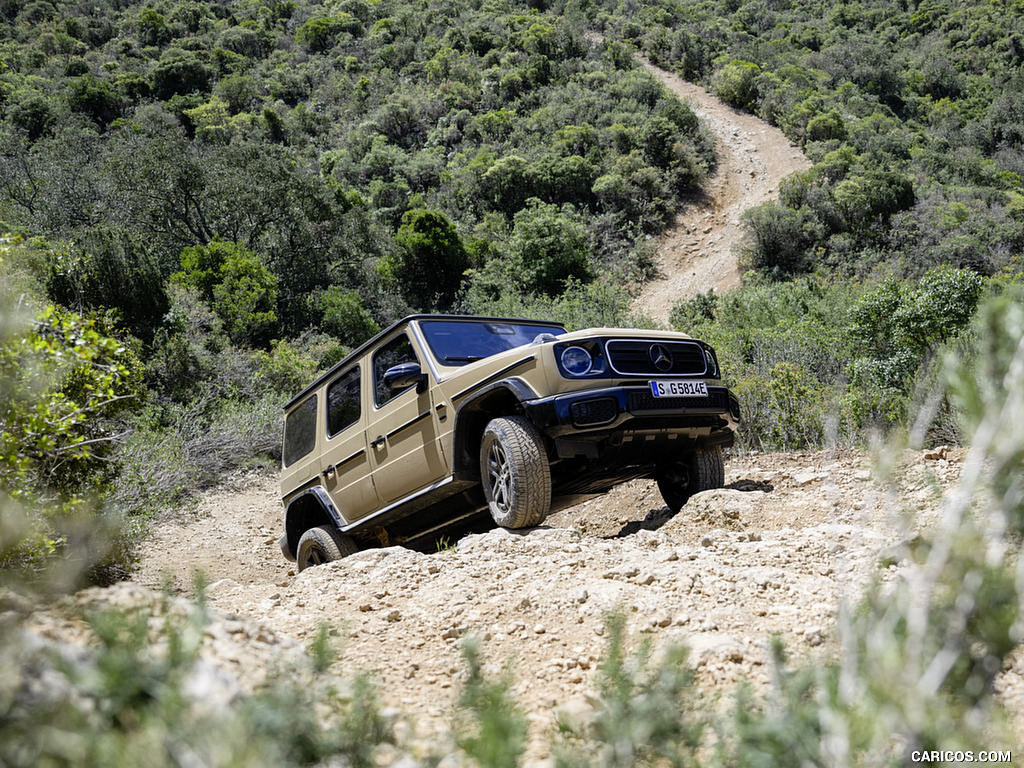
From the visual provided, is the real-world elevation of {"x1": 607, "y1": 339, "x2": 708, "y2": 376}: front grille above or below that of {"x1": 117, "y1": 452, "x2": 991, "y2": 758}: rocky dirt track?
above

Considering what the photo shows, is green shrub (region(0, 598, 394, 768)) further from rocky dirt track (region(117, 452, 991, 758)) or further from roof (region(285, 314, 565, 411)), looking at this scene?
roof (region(285, 314, 565, 411))

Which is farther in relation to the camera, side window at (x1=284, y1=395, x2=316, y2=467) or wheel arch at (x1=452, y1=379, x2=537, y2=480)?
side window at (x1=284, y1=395, x2=316, y2=467)

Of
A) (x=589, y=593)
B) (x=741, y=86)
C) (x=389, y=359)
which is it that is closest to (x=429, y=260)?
(x=741, y=86)

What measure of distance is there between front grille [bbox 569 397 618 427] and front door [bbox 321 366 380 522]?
2.11 m

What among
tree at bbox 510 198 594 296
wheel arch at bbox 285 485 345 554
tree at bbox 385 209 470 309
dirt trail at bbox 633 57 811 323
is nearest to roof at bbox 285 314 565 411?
wheel arch at bbox 285 485 345 554

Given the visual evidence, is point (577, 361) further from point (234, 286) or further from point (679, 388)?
point (234, 286)

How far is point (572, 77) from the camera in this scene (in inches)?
1655

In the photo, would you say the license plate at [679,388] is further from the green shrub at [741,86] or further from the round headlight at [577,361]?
the green shrub at [741,86]

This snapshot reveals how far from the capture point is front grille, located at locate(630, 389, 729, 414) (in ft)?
13.6

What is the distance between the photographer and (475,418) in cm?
471

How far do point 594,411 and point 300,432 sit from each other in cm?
373

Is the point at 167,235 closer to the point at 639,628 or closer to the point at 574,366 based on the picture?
the point at 574,366

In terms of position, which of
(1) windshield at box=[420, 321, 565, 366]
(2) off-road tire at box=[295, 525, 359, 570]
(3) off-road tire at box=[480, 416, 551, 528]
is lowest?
(2) off-road tire at box=[295, 525, 359, 570]

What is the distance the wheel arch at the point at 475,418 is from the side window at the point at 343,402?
1417 millimetres
